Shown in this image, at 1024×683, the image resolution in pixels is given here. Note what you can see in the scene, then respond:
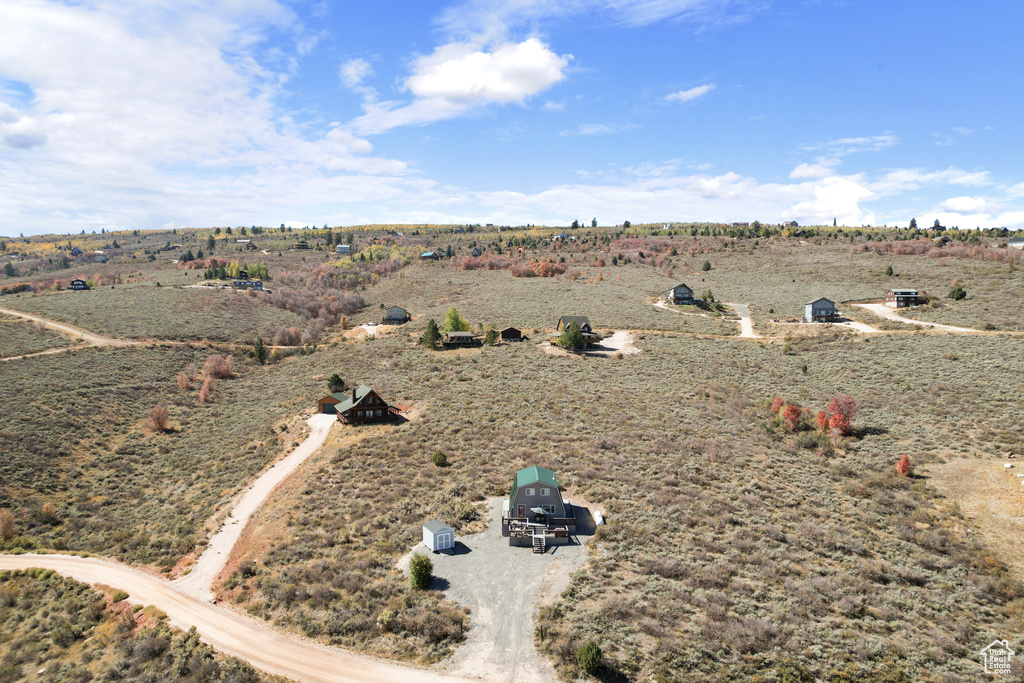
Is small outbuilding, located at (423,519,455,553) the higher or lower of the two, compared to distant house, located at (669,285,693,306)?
lower

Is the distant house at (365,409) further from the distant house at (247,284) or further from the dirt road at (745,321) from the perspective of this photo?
the distant house at (247,284)

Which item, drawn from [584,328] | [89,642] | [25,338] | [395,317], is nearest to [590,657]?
[89,642]

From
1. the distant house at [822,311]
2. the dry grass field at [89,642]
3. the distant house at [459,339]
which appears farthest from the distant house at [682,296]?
the dry grass field at [89,642]

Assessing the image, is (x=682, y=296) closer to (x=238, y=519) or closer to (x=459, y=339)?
(x=459, y=339)

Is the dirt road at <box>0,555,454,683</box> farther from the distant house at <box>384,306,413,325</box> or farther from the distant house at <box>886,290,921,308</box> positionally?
the distant house at <box>886,290,921,308</box>

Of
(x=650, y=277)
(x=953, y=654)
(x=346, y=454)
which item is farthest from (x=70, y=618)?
A: (x=650, y=277)

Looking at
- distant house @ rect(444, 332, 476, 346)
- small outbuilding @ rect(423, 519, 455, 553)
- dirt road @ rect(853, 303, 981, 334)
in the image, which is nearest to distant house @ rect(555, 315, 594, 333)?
distant house @ rect(444, 332, 476, 346)
